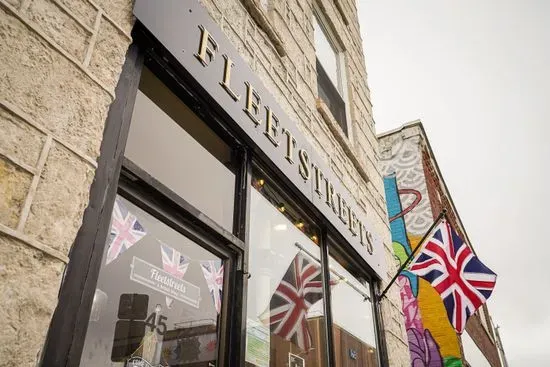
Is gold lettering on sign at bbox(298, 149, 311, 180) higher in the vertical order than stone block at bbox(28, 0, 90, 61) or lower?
higher

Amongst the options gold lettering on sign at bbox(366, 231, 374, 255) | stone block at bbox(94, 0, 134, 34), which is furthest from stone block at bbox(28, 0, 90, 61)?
gold lettering on sign at bbox(366, 231, 374, 255)

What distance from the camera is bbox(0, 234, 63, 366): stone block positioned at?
1.16 m

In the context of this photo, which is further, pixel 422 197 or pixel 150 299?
pixel 422 197

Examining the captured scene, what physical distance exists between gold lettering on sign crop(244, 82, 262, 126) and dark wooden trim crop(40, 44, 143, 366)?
3.08 feet

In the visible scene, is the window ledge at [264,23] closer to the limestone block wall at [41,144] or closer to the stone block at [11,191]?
the limestone block wall at [41,144]

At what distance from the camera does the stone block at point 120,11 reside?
1847mm

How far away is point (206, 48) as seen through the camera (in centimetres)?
250

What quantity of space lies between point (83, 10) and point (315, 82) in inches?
130

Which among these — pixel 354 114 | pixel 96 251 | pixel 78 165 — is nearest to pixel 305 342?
pixel 96 251

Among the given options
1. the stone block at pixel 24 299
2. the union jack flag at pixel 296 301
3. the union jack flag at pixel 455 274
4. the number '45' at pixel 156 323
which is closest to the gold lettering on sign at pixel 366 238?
the union jack flag at pixel 455 274

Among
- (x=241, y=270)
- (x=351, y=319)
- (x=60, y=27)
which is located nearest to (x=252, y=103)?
(x=241, y=270)

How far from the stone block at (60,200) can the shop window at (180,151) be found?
1.72 ft

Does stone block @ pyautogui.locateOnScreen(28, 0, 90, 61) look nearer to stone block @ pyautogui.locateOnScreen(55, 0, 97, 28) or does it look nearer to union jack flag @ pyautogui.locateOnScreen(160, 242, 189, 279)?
stone block @ pyautogui.locateOnScreen(55, 0, 97, 28)

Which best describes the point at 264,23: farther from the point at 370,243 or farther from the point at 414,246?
the point at 414,246
